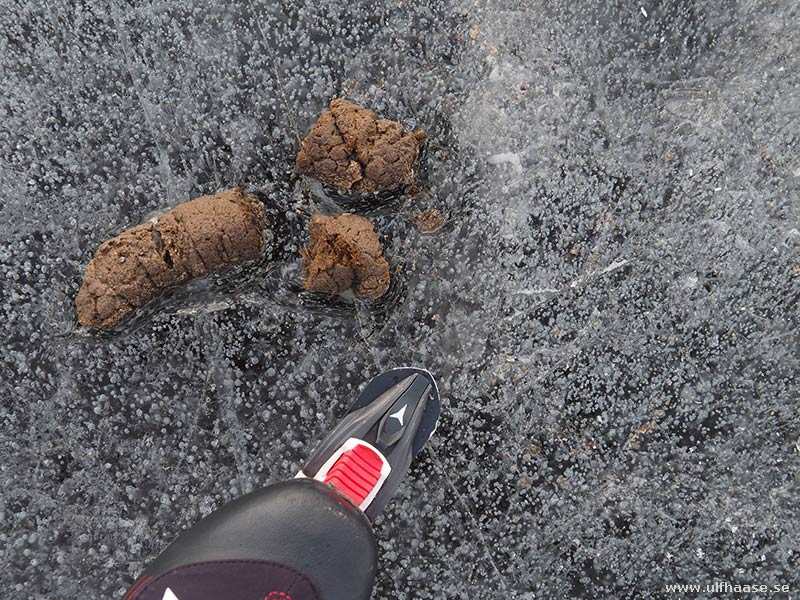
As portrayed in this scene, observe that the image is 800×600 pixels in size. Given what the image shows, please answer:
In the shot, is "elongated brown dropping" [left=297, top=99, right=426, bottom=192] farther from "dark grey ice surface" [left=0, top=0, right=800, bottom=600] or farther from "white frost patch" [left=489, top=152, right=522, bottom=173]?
"white frost patch" [left=489, top=152, right=522, bottom=173]

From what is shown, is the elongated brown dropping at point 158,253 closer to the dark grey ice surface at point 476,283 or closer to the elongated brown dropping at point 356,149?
the dark grey ice surface at point 476,283

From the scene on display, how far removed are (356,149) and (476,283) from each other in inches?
20.5

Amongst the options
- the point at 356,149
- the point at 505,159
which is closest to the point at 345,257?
the point at 356,149

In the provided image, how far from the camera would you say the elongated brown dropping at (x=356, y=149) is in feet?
5.21

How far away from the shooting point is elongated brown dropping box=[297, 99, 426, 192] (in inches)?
62.6

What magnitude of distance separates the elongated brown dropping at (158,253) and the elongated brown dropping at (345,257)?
0.63 ft

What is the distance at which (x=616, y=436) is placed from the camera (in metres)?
1.73

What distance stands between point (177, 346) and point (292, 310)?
1.14 feet

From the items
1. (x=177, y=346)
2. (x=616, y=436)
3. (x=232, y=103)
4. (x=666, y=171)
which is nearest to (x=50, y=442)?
(x=177, y=346)

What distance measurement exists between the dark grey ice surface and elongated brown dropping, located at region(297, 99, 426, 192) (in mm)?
114

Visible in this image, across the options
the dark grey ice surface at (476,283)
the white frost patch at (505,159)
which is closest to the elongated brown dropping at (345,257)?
the dark grey ice surface at (476,283)

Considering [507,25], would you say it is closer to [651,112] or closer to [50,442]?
[651,112]

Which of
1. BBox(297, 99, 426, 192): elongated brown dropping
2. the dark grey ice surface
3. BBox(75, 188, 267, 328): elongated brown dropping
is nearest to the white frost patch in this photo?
the dark grey ice surface

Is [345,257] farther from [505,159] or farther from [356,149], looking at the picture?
[505,159]
